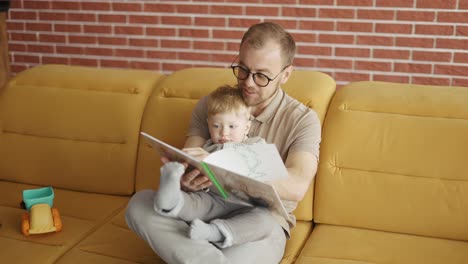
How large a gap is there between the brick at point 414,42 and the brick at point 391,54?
42 millimetres

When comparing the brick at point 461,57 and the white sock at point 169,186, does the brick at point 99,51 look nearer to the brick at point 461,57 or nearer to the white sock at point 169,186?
the brick at point 461,57

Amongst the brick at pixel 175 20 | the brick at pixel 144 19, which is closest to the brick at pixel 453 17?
the brick at pixel 175 20

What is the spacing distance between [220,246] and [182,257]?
0.43 ft

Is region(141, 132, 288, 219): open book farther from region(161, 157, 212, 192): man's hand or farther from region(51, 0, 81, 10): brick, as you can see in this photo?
region(51, 0, 81, 10): brick

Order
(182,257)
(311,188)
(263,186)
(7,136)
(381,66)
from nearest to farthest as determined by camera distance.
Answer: (263,186) < (182,257) < (311,188) < (7,136) < (381,66)

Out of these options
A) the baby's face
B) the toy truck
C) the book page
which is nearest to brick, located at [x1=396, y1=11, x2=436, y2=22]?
the baby's face

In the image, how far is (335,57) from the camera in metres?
3.63

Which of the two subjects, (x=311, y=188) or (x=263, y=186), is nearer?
(x=263, y=186)

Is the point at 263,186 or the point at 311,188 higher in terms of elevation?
the point at 263,186

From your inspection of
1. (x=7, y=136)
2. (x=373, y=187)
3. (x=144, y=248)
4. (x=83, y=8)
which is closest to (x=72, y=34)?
(x=83, y=8)

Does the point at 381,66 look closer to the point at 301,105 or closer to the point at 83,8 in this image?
the point at 301,105

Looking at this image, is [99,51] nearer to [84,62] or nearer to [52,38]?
[84,62]

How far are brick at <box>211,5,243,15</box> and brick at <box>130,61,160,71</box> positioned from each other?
1.73ft

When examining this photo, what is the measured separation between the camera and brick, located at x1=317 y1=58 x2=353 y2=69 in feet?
11.9
